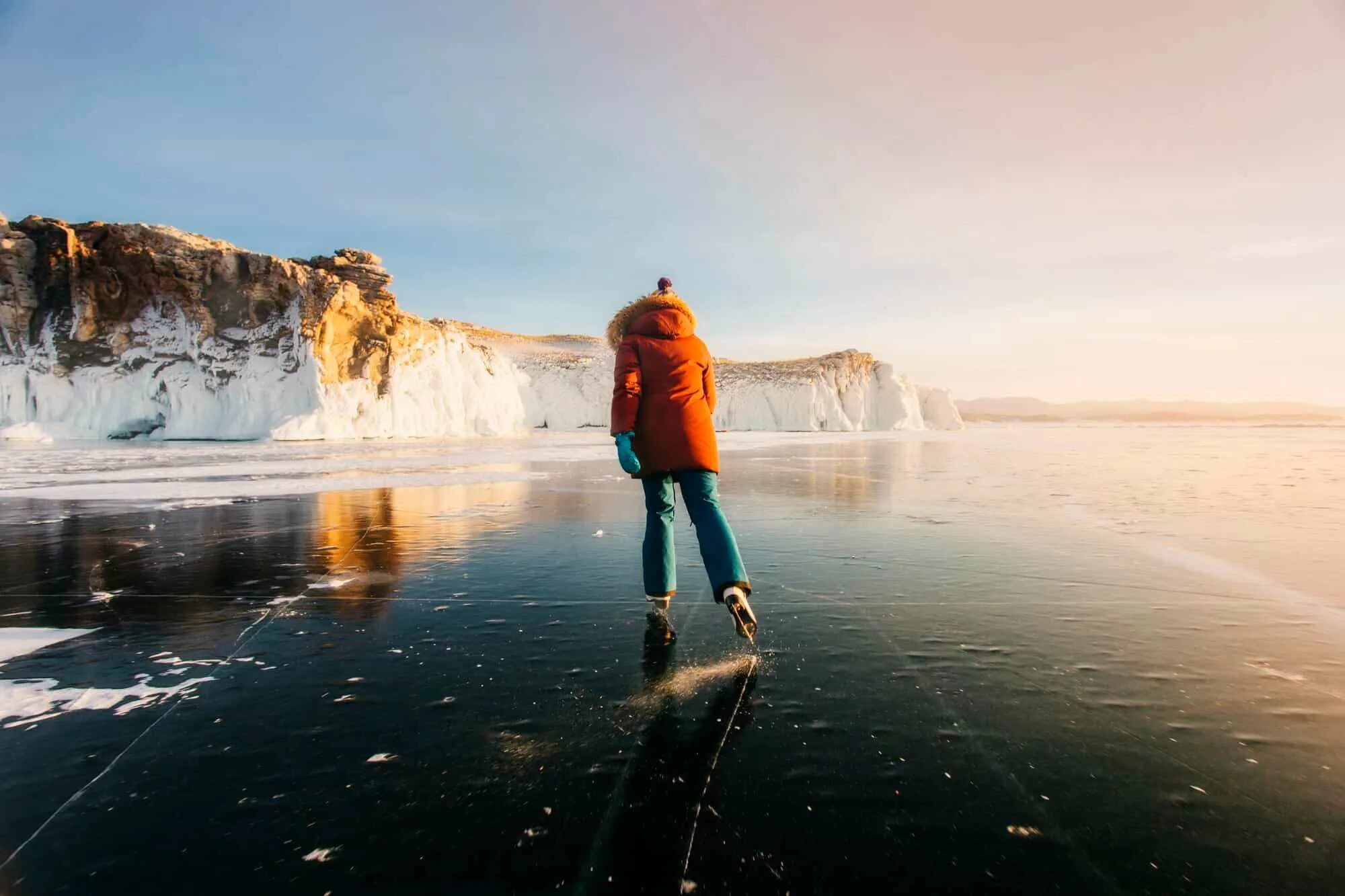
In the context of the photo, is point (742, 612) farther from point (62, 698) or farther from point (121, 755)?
point (62, 698)

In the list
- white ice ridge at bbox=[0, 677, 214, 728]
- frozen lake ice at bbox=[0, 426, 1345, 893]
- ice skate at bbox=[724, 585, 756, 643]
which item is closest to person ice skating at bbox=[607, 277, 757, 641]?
ice skate at bbox=[724, 585, 756, 643]

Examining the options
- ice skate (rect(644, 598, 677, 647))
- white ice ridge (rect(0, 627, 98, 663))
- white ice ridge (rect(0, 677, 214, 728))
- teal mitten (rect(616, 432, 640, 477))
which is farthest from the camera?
teal mitten (rect(616, 432, 640, 477))

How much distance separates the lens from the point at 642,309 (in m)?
3.51

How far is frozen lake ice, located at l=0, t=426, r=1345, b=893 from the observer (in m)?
1.36

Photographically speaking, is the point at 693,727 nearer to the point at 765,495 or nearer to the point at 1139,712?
the point at 1139,712

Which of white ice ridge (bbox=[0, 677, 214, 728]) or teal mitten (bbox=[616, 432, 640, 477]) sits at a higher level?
teal mitten (bbox=[616, 432, 640, 477])

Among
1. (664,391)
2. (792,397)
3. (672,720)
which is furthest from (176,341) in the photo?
(792,397)

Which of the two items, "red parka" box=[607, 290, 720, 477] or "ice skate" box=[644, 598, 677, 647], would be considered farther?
"red parka" box=[607, 290, 720, 477]

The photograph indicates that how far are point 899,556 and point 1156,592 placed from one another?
147 cm

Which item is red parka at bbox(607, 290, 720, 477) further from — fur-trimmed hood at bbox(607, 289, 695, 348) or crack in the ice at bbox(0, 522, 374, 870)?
crack in the ice at bbox(0, 522, 374, 870)

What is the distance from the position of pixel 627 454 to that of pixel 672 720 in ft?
4.76

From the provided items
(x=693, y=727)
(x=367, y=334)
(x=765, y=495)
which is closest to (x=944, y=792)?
(x=693, y=727)

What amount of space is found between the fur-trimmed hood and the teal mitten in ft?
2.03

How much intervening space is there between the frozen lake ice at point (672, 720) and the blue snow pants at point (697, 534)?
9.4 inches
